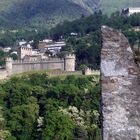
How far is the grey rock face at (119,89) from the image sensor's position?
6.59 meters

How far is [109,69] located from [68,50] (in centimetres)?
9594

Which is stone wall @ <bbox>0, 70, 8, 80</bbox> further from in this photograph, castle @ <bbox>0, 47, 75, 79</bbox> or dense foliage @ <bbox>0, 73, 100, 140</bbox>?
dense foliage @ <bbox>0, 73, 100, 140</bbox>

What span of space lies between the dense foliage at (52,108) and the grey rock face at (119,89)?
39.8 m

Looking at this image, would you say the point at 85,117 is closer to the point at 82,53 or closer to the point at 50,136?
the point at 50,136

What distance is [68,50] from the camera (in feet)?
337

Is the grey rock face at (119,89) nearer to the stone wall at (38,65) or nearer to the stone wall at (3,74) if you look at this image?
the stone wall at (3,74)

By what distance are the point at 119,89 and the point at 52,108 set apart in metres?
52.2

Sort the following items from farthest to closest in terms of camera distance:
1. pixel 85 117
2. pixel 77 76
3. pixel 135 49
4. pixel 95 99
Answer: pixel 77 76 < pixel 95 99 < pixel 85 117 < pixel 135 49

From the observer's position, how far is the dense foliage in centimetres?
5219

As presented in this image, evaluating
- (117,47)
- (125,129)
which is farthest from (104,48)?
(125,129)

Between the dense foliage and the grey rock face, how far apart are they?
39783 millimetres

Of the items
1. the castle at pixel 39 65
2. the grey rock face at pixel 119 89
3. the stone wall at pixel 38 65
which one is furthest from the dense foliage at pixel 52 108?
the grey rock face at pixel 119 89

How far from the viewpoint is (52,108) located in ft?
193

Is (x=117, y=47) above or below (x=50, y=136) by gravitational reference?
above
